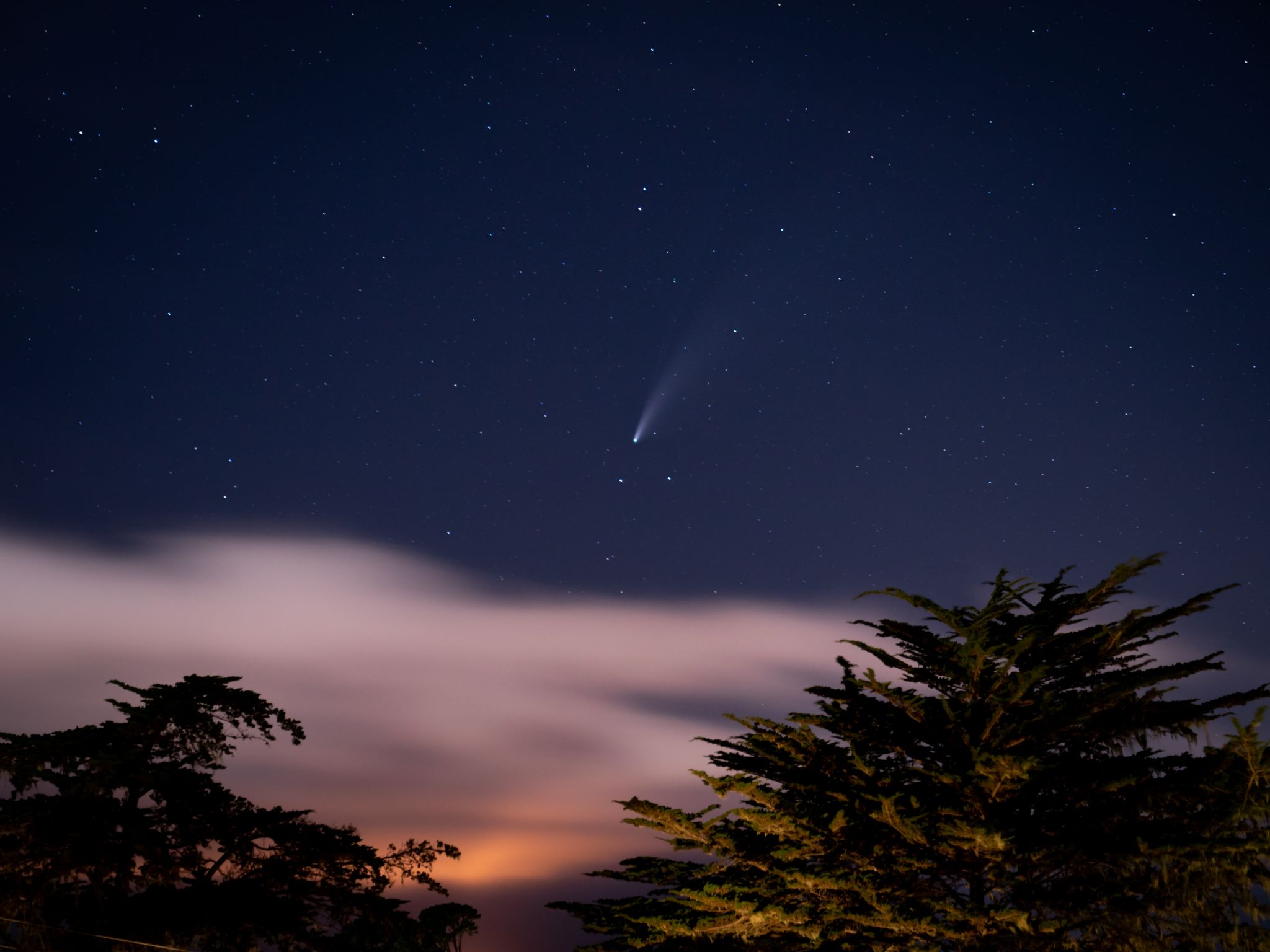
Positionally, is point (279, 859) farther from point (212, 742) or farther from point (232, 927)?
point (212, 742)

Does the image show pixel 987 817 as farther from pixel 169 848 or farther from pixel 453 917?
pixel 453 917

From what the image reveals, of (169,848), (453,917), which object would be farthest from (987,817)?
(453,917)

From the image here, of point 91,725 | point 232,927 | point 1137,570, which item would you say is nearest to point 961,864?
point 1137,570

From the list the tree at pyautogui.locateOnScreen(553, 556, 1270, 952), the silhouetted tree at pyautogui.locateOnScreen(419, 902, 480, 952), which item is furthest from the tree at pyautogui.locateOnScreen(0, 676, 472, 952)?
the silhouetted tree at pyautogui.locateOnScreen(419, 902, 480, 952)

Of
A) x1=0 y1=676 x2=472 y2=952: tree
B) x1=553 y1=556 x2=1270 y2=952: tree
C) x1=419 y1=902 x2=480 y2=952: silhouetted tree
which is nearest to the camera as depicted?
x1=553 y1=556 x2=1270 y2=952: tree

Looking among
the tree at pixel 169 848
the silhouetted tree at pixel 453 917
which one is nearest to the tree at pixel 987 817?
the tree at pixel 169 848

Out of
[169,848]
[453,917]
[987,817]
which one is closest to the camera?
[987,817]

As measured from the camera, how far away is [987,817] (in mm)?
14727

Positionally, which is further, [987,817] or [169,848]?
[169,848]

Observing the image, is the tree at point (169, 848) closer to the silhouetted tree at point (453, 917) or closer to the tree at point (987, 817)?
the tree at point (987, 817)

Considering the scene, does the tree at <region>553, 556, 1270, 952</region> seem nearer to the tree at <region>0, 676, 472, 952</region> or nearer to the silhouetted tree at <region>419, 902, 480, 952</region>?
the tree at <region>0, 676, 472, 952</region>

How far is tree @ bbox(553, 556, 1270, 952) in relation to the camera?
12.8m

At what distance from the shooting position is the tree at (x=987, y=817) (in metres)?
12.8

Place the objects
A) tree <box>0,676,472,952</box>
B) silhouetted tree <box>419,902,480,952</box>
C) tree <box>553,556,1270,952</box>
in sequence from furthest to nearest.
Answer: silhouetted tree <box>419,902,480,952</box> < tree <box>0,676,472,952</box> < tree <box>553,556,1270,952</box>
